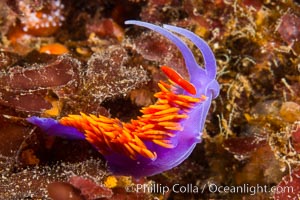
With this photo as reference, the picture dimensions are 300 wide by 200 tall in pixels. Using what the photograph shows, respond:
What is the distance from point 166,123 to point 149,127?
0.28ft

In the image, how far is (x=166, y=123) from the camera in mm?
1777

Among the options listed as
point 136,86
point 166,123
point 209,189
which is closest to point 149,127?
point 166,123

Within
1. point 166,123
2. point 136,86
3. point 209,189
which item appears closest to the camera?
point 166,123

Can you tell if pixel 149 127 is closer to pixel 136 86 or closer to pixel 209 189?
pixel 136 86

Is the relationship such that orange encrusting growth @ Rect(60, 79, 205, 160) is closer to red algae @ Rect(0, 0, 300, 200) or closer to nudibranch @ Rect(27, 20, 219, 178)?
nudibranch @ Rect(27, 20, 219, 178)

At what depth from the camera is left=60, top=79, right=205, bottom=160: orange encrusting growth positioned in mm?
1792

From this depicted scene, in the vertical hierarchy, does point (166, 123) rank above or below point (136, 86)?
below

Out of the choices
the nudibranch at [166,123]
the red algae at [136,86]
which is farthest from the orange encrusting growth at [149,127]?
the red algae at [136,86]

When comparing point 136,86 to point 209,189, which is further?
point 209,189

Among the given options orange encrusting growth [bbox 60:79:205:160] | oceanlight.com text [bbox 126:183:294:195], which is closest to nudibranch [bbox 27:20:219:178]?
orange encrusting growth [bbox 60:79:205:160]

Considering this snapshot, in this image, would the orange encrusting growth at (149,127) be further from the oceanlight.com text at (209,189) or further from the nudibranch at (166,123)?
the oceanlight.com text at (209,189)

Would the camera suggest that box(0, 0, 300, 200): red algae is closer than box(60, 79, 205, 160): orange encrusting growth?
No

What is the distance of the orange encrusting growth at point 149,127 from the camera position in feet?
5.88

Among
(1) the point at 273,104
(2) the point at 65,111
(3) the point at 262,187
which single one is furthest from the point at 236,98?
(2) the point at 65,111
